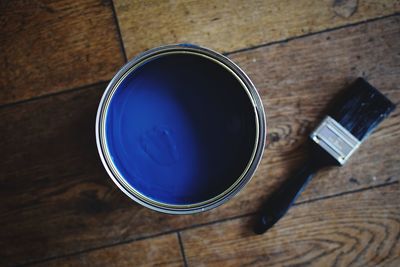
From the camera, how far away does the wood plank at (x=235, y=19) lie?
70 cm

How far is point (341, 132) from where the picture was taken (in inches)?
26.3

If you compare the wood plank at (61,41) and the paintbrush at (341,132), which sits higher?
the wood plank at (61,41)

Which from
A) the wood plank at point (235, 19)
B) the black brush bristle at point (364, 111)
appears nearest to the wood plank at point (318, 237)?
the black brush bristle at point (364, 111)

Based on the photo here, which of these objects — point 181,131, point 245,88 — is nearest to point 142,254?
point 181,131

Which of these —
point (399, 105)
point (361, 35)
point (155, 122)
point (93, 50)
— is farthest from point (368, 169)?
point (93, 50)

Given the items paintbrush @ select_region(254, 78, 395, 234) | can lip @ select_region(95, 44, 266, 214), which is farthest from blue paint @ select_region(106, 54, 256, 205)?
paintbrush @ select_region(254, 78, 395, 234)

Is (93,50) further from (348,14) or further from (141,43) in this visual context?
(348,14)

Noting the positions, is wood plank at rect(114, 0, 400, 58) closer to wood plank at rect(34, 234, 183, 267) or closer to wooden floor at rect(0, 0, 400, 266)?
wooden floor at rect(0, 0, 400, 266)

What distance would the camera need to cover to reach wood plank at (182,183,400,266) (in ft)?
2.33

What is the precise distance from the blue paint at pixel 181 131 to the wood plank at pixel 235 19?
0.10 m

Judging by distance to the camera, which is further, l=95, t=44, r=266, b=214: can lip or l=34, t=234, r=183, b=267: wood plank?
l=34, t=234, r=183, b=267: wood plank

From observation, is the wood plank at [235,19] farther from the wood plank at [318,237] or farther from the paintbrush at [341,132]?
the wood plank at [318,237]

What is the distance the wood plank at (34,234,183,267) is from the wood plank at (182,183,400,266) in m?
0.02

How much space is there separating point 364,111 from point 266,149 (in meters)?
0.16
